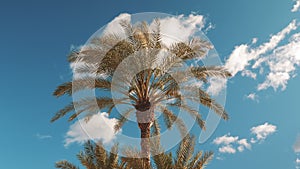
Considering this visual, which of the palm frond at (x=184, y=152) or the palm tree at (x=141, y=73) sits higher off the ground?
the palm tree at (x=141, y=73)

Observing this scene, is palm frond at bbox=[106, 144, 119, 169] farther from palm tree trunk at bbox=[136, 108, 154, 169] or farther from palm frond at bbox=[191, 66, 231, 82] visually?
palm frond at bbox=[191, 66, 231, 82]

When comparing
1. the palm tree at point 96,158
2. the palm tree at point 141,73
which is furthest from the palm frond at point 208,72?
the palm tree at point 96,158

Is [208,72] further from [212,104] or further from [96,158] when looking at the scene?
[96,158]

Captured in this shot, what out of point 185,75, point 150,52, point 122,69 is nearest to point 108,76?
point 122,69

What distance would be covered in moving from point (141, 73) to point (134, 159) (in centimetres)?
377

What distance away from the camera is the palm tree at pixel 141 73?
54.6 feet

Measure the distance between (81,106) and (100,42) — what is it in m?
2.86

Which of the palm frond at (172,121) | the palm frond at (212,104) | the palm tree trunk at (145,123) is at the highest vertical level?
the palm frond at (172,121)

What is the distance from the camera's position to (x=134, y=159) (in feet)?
48.6

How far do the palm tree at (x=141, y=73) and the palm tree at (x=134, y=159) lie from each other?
4.21 ft

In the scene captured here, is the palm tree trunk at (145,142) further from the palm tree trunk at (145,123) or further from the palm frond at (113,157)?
the palm frond at (113,157)

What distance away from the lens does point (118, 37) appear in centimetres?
1733

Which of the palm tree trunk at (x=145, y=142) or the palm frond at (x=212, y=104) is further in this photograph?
the palm frond at (x=212, y=104)

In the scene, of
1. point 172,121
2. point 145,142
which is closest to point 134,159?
point 145,142
